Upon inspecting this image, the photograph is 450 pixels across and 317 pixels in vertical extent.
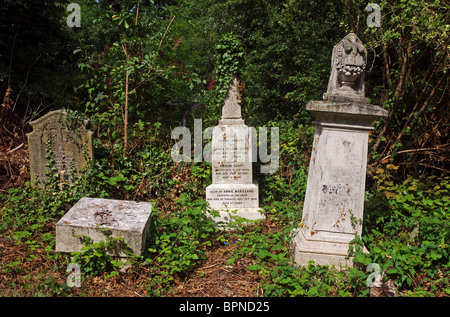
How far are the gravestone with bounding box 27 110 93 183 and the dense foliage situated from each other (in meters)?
0.18

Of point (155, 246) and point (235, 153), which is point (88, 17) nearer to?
point (235, 153)

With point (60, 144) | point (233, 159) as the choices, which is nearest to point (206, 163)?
point (233, 159)

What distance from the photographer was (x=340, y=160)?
12.1ft

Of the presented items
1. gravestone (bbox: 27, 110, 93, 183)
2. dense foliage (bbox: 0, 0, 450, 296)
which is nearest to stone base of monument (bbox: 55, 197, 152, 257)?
dense foliage (bbox: 0, 0, 450, 296)

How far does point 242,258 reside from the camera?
4168 mm

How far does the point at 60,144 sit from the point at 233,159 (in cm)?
297

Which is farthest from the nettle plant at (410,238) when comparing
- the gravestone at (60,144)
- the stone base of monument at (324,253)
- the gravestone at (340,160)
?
the gravestone at (60,144)

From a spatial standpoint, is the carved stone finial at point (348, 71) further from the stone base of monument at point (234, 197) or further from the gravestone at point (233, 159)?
the stone base of monument at point (234, 197)

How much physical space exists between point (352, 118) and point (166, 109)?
17.0 feet

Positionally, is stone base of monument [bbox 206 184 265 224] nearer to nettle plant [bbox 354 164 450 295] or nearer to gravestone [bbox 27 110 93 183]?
nettle plant [bbox 354 164 450 295]

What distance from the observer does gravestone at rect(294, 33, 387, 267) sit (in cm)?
354

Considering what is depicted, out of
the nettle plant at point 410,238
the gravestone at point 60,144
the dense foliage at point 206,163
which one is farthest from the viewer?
the gravestone at point 60,144

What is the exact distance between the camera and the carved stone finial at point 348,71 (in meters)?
3.53
